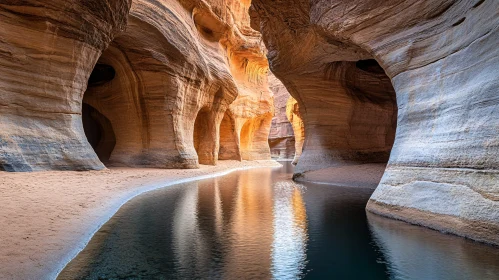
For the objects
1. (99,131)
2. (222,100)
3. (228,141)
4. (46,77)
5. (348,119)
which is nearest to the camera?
(46,77)

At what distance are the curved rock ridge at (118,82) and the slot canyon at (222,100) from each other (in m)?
0.04

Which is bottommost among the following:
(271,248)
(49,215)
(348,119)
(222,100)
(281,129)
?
(271,248)

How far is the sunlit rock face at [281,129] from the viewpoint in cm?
4362

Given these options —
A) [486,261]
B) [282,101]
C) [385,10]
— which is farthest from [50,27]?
[282,101]

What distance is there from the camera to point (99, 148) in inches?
653

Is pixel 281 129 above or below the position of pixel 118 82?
above

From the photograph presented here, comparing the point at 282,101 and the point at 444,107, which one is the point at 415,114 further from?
the point at 282,101

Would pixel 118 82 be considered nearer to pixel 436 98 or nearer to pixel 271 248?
pixel 271 248

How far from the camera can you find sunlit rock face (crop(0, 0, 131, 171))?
7.41 metres

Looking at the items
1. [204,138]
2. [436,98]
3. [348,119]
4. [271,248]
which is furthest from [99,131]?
[436,98]

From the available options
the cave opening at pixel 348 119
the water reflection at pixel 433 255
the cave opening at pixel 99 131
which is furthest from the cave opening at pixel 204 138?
the water reflection at pixel 433 255

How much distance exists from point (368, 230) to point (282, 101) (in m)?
40.0

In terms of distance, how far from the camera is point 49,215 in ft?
13.5

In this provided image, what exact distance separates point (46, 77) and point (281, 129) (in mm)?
37210
